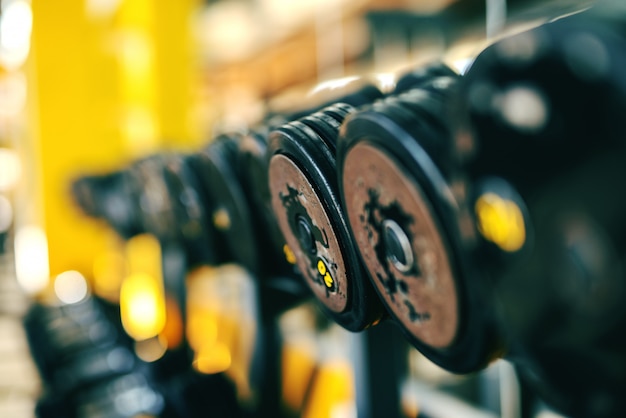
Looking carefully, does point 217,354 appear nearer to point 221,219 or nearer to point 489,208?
point 221,219

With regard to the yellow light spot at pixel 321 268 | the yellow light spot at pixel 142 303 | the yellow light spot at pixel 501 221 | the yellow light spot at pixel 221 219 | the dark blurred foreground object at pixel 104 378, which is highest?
the yellow light spot at pixel 501 221

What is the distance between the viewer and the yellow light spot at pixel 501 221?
0.50 metres

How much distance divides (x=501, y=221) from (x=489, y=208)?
0.01 m

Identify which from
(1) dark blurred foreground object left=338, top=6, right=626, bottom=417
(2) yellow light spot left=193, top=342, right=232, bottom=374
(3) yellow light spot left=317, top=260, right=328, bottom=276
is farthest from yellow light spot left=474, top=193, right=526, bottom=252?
(2) yellow light spot left=193, top=342, right=232, bottom=374

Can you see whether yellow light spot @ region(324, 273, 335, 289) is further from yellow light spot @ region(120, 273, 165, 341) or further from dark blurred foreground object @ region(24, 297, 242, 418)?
yellow light spot @ region(120, 273, 165, 341)

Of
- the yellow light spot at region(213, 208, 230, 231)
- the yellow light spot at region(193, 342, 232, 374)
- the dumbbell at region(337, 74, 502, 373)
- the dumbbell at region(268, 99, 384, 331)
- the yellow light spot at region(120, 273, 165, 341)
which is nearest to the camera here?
the dumbbell at region(337, 74, 502, 373)

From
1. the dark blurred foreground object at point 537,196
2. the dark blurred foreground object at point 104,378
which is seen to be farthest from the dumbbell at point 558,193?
the dark blurred foreground object at point 104,378

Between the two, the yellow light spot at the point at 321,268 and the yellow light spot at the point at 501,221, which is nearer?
the yellow light spot at the point at 501,221

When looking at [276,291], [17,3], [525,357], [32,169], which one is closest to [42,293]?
[32,169]

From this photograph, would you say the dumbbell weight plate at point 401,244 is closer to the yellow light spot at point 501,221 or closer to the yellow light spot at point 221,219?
the yellow light spot at point 501,221

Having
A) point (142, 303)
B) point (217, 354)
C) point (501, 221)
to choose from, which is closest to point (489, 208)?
point (501, 221)

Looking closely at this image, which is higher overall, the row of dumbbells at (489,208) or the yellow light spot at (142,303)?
the row of dumbbells at (489,208)

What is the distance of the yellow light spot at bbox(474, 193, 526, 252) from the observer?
502mm

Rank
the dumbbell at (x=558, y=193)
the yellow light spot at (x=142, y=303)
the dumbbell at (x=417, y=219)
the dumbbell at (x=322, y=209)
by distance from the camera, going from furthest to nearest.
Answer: the yellow light spot at (x=142, y=303)
the dumbbell at (x=322, y=209)
the dumbbell at (x=417, y=219)
the dumbbell at (x=558, y=193)
